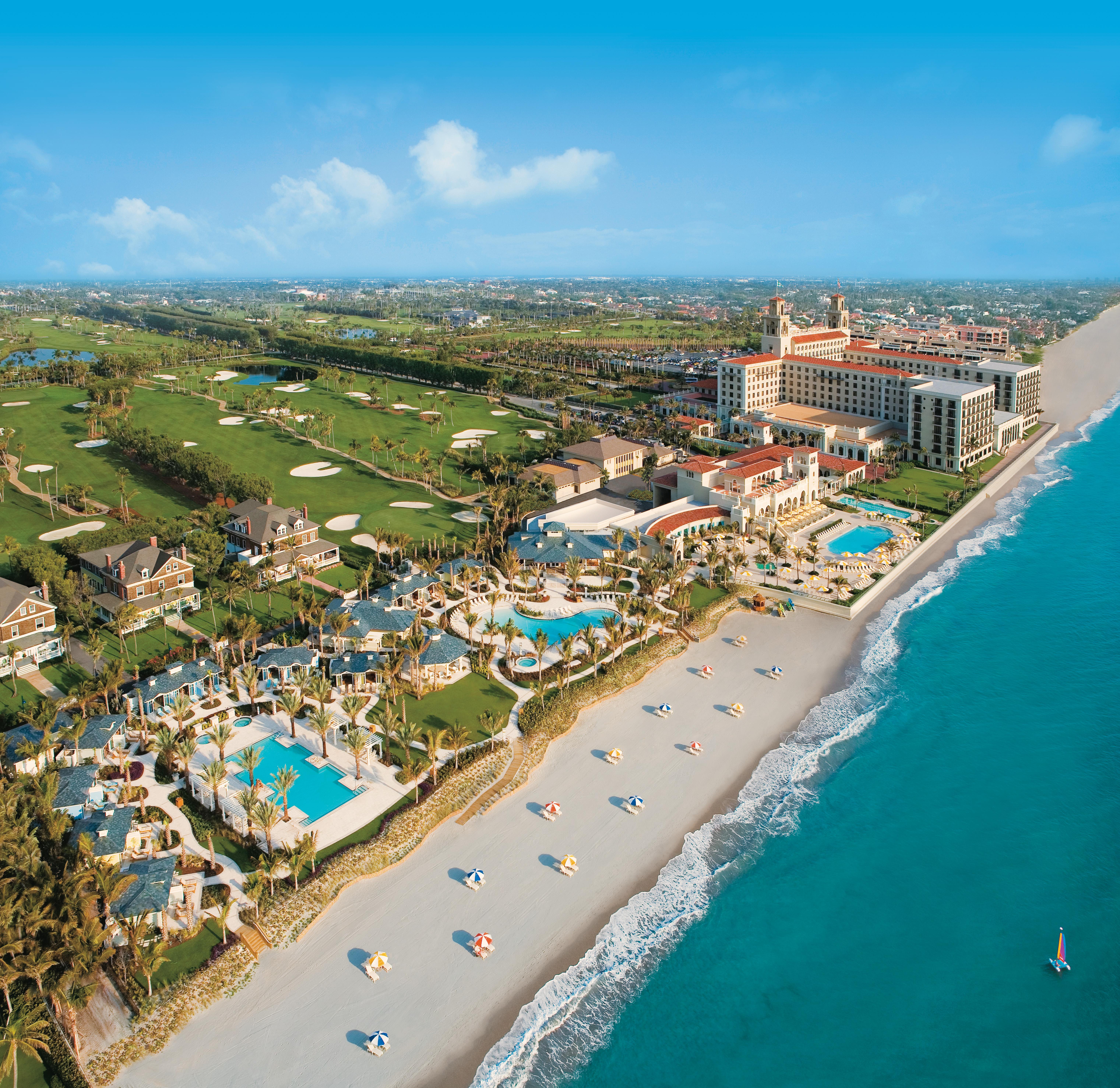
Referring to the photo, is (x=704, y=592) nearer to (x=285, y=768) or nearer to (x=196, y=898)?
(x=285, y=768)

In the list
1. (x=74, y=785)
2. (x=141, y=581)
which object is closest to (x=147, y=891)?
(x=74, y=785)

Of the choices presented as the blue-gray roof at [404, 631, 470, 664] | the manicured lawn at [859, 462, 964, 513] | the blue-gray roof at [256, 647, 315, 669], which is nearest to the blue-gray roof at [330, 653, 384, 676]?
the blue-gray roof at [256, 647, 315, 669]

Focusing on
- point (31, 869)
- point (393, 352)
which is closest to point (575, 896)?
point (31, 869)

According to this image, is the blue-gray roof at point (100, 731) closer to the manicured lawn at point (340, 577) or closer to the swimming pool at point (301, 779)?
the swimming pool at point (301, 779)

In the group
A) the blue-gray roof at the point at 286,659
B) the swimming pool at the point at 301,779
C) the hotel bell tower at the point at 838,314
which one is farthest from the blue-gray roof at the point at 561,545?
the hotel bell tower at the point at 838,314

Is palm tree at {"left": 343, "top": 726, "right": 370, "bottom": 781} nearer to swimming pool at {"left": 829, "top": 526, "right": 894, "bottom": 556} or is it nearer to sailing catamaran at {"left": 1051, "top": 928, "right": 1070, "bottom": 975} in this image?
sailing catamaran at {"left": 1051, "top": 928, "right": 1070, "bottom": 975}

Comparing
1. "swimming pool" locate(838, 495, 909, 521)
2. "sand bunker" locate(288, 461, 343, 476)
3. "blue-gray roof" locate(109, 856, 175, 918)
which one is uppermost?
"sand bunker" locate(288, 461, 343, 476)
